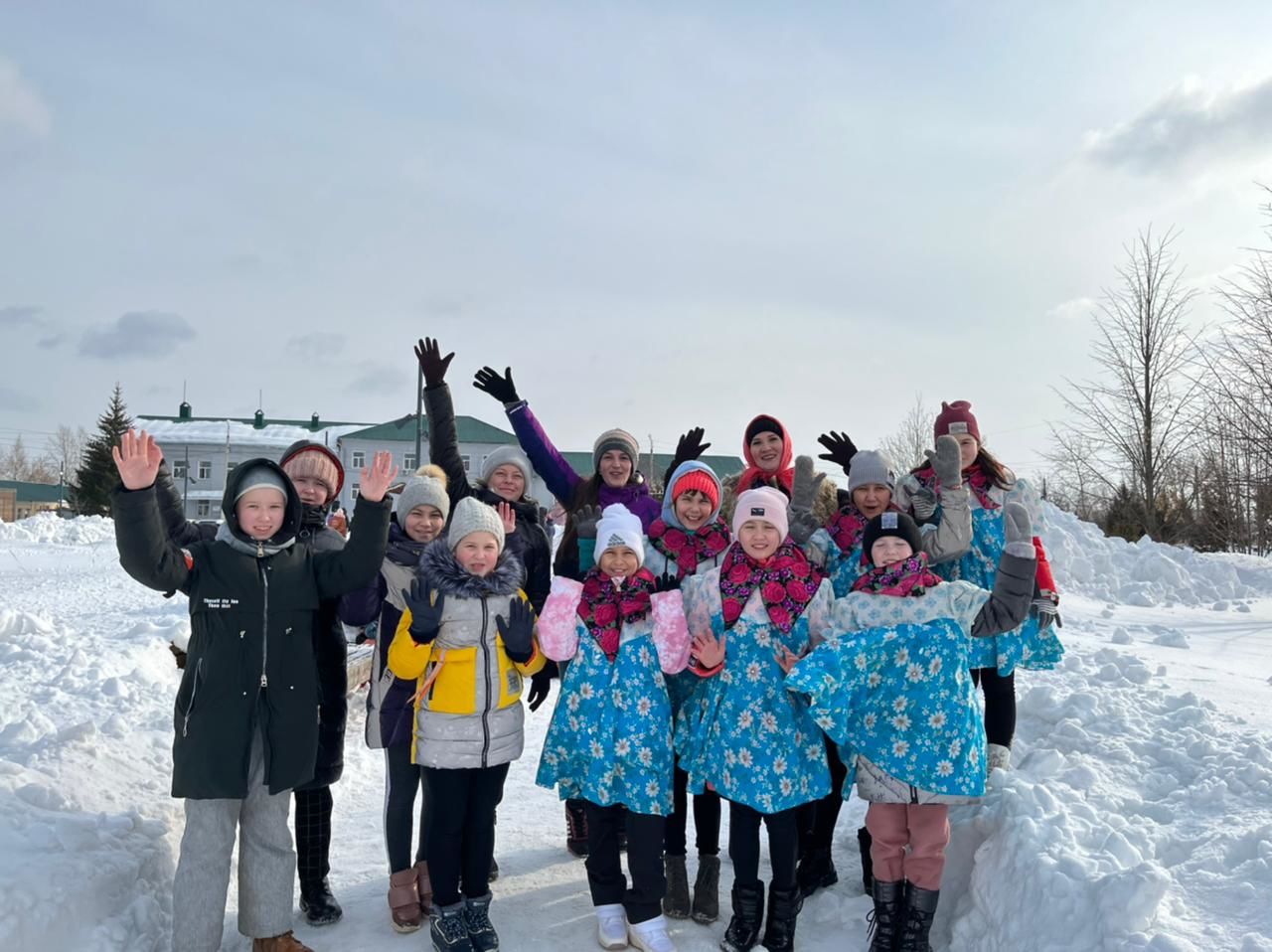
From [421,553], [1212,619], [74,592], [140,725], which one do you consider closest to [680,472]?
[421,553]

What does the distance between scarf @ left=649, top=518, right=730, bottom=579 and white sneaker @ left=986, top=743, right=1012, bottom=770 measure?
70.0 inches

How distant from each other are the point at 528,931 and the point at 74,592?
12970 mm

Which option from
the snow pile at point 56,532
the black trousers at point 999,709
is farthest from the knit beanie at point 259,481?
the snow pile at point 56,532

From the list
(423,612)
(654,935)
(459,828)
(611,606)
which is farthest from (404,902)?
(611,606)

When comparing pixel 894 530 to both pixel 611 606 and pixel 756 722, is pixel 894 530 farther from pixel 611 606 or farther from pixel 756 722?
pixel 611 606

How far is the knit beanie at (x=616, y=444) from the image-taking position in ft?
15.4

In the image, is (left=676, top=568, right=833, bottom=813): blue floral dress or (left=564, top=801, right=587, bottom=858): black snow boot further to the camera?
(left=564, top=801, right=587, bottom=858): black snow boot

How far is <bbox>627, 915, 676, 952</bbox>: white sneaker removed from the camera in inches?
144

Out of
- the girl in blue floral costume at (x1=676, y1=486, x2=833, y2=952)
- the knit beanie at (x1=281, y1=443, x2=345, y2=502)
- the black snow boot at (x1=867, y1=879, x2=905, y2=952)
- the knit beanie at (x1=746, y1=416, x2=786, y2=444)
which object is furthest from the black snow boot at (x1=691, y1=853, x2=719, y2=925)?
the knit beanie at (x1=281, y1=443, x2=345, y2=502)

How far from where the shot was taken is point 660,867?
3.79 meters

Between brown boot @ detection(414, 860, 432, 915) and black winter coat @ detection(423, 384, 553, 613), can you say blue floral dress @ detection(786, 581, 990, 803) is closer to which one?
black winter coat @ detection(423, 384, 553, 613)

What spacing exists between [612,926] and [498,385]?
298 centimetres

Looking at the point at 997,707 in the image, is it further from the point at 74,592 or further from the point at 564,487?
the point at 74,592

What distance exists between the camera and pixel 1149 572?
53.7 ft
